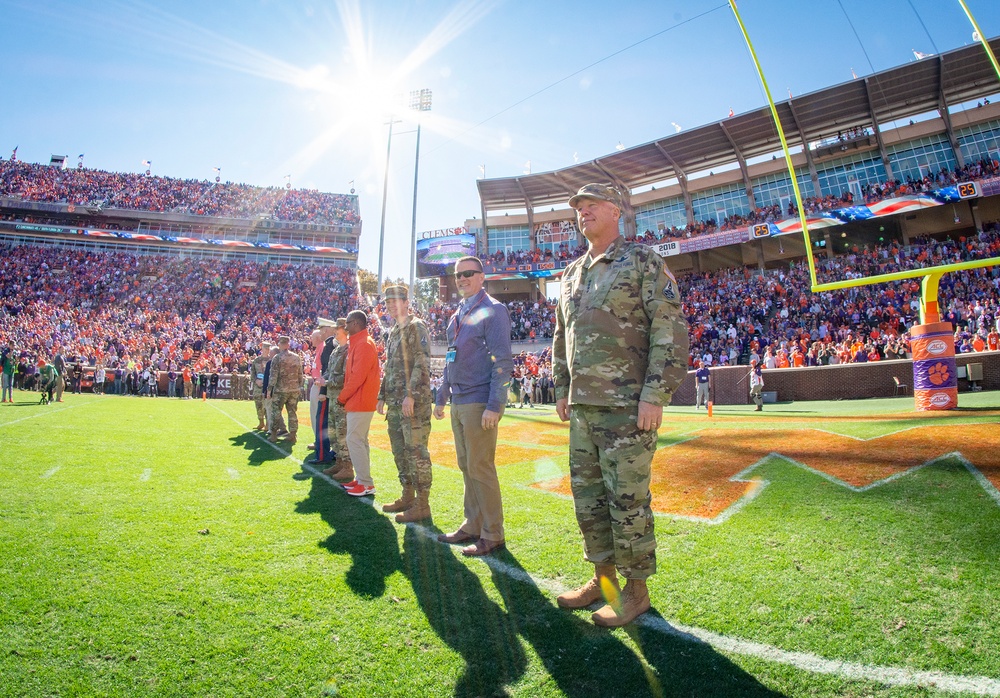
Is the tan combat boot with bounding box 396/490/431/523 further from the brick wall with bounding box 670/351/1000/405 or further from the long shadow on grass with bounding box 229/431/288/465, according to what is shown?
the brick wall with bounding box 670/351/1000/405

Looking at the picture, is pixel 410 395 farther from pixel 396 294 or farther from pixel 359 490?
pixel 359 490

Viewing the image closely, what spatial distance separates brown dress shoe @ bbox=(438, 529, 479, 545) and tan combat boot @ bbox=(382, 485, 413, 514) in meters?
1.02

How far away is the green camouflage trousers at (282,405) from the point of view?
32.8 feet

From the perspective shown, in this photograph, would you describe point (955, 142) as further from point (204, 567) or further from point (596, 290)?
point (204, 567)

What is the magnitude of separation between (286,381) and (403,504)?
5.85 m

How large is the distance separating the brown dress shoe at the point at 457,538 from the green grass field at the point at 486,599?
3.6 inches

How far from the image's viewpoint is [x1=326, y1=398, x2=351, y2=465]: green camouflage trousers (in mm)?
6870

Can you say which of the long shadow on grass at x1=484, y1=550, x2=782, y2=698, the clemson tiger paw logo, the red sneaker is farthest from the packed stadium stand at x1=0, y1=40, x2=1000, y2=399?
the long shadow on grass at x1=484, y1=550, x2=782, y2=698

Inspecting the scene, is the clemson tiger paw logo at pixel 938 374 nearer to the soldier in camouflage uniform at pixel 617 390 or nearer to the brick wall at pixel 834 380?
the brick wall at pixel 834 380

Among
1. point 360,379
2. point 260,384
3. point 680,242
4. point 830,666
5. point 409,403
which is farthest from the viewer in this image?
point 680,242

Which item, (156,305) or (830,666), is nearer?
(830,666)

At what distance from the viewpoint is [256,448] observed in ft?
29.6

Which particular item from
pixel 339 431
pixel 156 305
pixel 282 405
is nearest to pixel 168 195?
pixel 156 305

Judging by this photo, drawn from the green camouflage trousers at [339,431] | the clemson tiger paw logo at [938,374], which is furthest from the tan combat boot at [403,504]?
the clemson tiger paw logo at [938,374]
